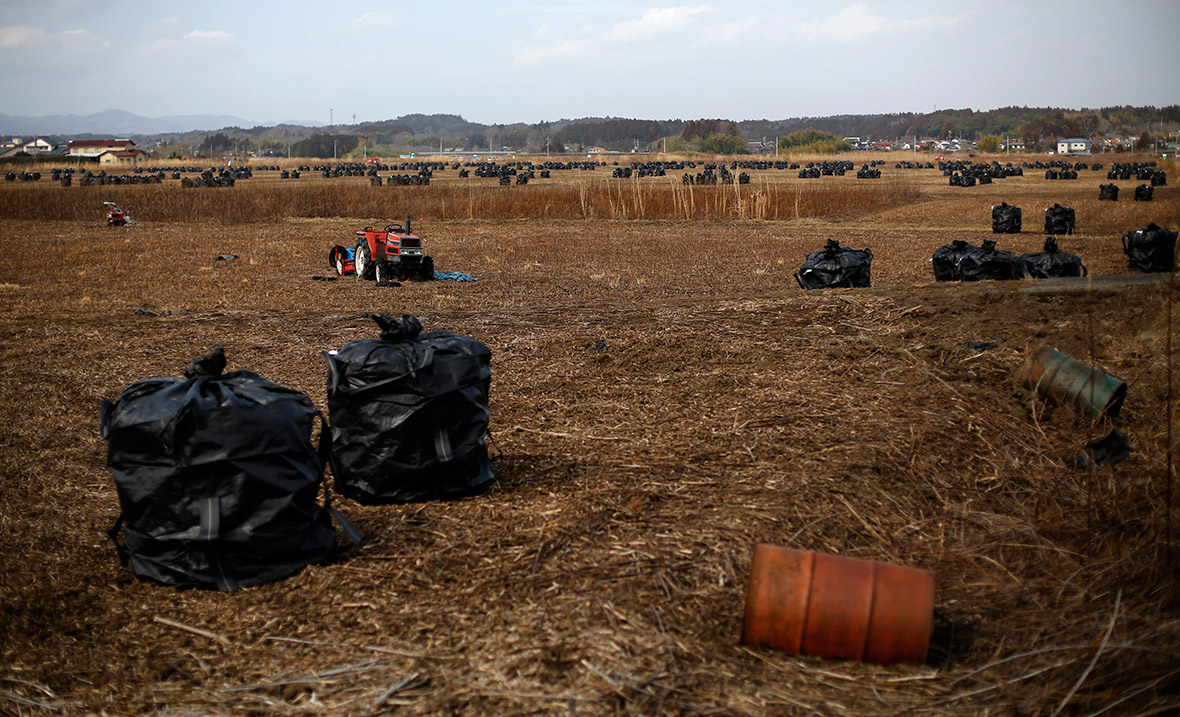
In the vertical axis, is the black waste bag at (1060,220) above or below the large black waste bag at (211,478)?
above

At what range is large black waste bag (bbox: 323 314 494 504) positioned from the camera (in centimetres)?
482

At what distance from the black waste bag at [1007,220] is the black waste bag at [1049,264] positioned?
456 inches

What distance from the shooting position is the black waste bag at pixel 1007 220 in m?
23.3

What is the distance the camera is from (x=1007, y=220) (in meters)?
23.4

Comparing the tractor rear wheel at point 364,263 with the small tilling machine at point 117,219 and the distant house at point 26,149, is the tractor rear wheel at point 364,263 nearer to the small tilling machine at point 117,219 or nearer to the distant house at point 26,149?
the small tilling machine at point 117,219

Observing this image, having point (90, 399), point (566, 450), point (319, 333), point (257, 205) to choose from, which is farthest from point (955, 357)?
point (257, 205)

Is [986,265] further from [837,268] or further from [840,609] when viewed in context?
[840,609]

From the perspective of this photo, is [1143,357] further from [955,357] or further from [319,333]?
[319,333]

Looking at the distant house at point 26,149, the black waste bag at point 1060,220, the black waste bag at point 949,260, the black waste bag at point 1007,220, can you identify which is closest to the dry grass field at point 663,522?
the black waste bag at point 949,260

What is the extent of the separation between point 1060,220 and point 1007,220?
3.98 feet

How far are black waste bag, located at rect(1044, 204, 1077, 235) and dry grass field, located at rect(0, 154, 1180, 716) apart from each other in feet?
47.4

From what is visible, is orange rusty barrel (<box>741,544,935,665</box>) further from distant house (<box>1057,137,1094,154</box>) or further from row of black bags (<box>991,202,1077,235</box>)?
distant house (<box>1057,137,1094,154</box>)

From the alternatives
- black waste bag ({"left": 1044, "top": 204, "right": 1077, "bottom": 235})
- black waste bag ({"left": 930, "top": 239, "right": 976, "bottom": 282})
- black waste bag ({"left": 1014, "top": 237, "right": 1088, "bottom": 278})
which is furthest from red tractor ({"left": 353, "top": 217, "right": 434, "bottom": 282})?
black waste bag ({"left": 1044, "top": 204, "right": 1077, "bottom": 235})

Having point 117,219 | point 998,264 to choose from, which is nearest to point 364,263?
point 998,264
